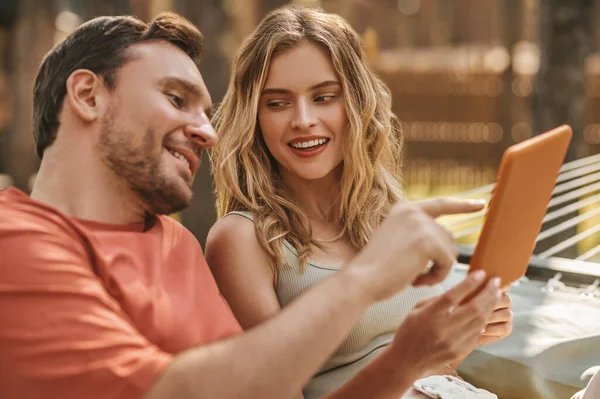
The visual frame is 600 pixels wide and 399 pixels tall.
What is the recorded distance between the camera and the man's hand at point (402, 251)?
1090 mm

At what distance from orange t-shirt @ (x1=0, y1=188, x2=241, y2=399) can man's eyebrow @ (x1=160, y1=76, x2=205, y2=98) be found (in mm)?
250

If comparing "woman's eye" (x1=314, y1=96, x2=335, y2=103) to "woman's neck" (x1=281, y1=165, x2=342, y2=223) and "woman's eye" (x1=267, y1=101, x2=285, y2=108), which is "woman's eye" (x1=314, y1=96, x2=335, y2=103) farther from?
"woman's neck" (x1=281, y1=165, x2=342, y2=223)

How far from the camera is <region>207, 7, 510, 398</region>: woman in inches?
66.6

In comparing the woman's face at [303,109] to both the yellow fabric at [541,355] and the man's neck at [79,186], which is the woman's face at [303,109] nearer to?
the man's neck at [79,186]

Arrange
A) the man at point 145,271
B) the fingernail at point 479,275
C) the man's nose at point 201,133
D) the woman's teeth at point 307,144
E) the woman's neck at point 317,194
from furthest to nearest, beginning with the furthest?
the woman's neck at point 317,194, the woman's teeth at point 307,144, the man's nose at point 201,133, the fingernail at point 479,275, the man at point 145,271

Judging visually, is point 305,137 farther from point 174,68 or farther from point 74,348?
point 74,348

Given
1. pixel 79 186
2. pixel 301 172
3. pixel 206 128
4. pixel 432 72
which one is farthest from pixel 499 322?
pixel 432 72

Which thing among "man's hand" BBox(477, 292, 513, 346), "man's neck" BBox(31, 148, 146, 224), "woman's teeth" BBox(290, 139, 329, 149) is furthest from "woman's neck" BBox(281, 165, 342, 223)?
"man's neck" BBox(31, 148, 146, 224)

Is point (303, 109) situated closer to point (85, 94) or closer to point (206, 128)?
point (206, 128)

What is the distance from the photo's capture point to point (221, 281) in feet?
5.43

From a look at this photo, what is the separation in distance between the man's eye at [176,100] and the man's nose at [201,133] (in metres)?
0.04

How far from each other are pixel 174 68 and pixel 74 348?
51 centimetres

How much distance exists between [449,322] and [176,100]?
0.58 meters

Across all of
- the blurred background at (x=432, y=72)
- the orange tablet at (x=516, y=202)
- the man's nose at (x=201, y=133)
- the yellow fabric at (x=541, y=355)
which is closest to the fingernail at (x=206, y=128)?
the man's nose at (x=201, y=133)
